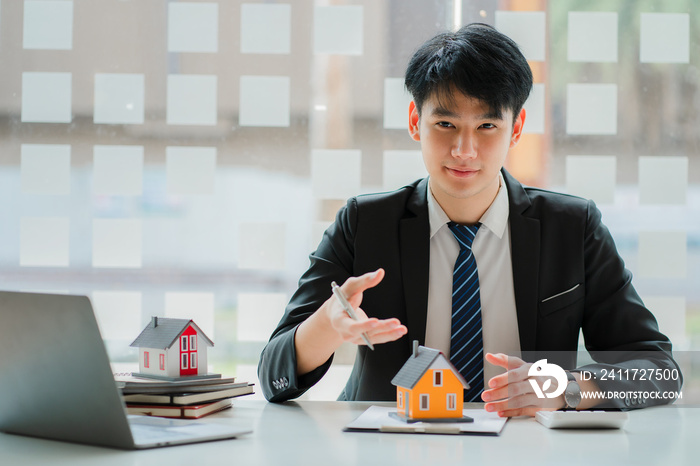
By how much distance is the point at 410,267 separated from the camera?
2.03 m

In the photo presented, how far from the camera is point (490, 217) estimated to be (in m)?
2.09

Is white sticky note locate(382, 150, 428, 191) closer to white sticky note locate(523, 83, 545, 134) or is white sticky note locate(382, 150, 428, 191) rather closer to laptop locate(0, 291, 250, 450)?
white sticky note locate(523, 83, 545, 134)

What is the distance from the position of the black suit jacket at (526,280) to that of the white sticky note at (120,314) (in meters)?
1.21

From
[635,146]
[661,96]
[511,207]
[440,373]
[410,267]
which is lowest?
[440,373]

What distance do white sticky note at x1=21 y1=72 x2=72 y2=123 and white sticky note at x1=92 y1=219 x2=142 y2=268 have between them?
0.46 meters

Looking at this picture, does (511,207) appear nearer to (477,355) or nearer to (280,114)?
(477,355)

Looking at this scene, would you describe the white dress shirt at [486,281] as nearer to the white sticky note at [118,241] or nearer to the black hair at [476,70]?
the black hair at [476,70]

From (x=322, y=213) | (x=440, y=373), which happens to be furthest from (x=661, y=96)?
(x=440, y=373)

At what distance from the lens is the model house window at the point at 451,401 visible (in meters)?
1.39

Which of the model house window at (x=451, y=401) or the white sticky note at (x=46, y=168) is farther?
the white sticky note at (x=46, y=168)

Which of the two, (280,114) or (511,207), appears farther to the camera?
(280,114)

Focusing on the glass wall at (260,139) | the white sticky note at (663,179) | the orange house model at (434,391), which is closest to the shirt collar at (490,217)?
the orange house model at (434,391)

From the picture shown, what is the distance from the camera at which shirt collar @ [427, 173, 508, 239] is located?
208cm

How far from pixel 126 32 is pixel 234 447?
2205mm
